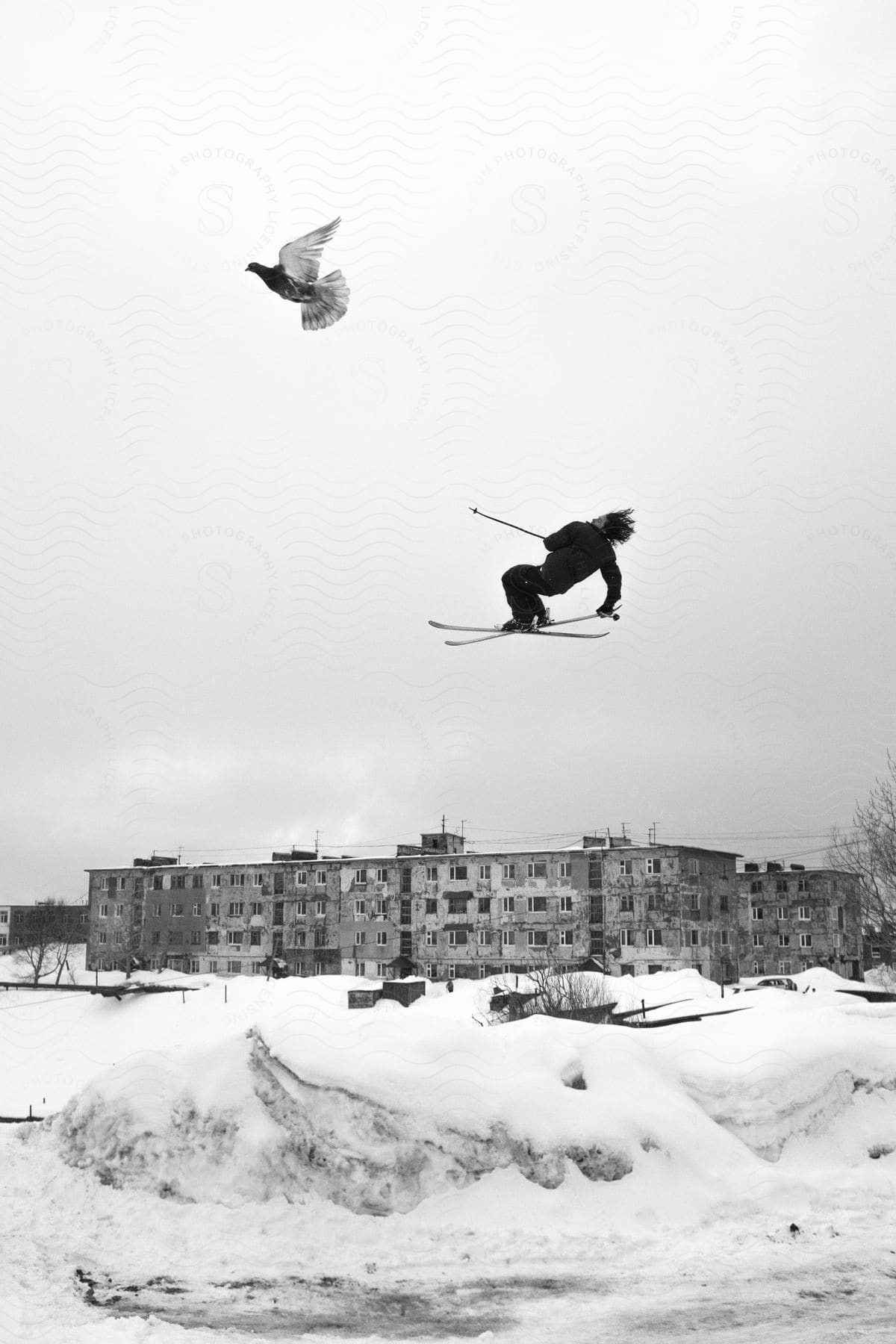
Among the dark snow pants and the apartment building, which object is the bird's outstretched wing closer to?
the dark snow pants

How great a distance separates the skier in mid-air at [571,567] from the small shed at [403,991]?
52.3m

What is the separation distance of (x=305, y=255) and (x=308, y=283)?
265mm

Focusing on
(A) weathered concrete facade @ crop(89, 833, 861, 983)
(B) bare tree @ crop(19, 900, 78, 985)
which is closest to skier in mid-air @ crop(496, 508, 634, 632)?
(A) weathered concrete facade @ crop(89, 833, 861, 983)

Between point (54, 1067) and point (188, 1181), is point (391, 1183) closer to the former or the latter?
point (188, 1181)

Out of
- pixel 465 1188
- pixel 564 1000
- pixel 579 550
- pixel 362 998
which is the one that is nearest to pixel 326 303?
pixel 579 550

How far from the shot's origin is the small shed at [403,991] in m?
61.9

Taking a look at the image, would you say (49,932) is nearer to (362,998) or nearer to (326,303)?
(362,998)

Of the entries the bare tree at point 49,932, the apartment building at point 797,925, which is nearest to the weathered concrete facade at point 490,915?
the apartment building at point 797,925

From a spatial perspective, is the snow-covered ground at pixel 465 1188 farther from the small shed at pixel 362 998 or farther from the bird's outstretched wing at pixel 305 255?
the small shed at pixel 362 998

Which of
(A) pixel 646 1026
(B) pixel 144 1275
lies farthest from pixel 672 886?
(B) pixel 144 1275

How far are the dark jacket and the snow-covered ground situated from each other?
9.64m

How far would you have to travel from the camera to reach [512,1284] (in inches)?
647

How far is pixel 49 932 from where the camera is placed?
124 meters

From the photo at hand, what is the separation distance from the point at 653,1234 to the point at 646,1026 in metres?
13.5
